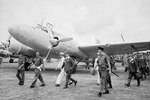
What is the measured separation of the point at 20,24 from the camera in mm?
11484

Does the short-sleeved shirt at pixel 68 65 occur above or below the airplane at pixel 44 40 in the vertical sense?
below

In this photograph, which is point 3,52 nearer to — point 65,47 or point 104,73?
point 65,47

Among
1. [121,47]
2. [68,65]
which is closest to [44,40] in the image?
[68,65]

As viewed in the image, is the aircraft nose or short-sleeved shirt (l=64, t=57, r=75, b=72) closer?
short-sleeved shirt (l=64, t=57, r=75, b=72)

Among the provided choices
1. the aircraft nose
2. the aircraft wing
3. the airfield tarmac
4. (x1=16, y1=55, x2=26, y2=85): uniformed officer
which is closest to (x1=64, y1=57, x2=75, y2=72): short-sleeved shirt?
the airfield tarmac

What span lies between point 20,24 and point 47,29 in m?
2.41

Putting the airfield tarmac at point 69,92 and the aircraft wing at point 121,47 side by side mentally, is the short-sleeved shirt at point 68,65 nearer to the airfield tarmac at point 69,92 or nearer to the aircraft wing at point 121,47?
the airfield tarmac at point 69,92

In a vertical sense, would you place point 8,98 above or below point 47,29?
below

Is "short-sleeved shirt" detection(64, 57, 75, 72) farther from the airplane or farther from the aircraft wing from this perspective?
the aircraft wing

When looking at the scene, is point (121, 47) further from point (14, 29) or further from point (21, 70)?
point (21, 70)

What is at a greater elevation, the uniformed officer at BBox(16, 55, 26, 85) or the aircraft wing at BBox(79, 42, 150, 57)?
the aircraft wing at BBox(79, 42, 150, 57)

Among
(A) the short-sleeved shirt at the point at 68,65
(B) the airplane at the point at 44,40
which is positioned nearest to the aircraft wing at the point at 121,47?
(B) the airplane at the point at 44,40

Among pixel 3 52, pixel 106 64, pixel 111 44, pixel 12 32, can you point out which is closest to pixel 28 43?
pixel 12 32

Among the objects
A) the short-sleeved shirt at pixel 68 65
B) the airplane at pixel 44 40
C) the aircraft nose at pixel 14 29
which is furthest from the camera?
Result: the airplane at pixel 44 40
